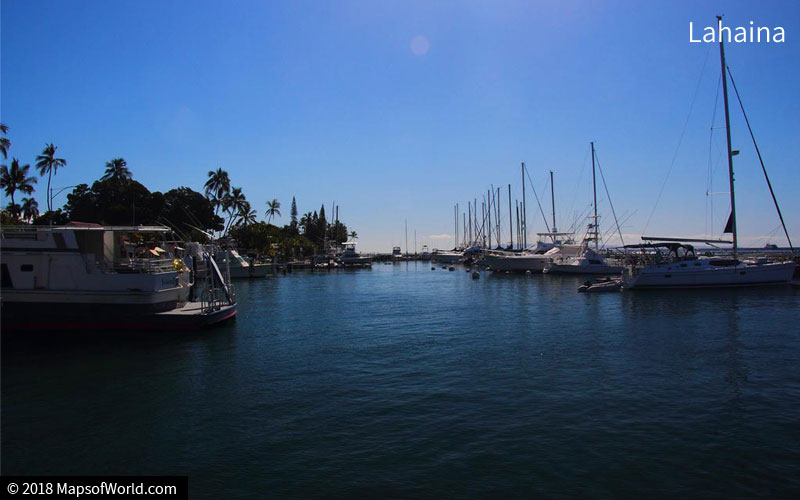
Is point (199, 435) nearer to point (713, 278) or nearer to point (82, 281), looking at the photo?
point (82, 281)

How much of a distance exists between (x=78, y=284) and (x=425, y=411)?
69.5ft

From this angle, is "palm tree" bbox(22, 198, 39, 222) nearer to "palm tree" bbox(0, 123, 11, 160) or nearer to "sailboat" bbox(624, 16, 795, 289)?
"palm tree" bbox(0, 123, 11, 160)

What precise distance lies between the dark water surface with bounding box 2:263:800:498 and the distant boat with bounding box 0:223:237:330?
1216 mm

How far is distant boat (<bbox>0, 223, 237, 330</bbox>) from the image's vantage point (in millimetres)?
24734

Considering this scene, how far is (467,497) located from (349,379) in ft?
30.8

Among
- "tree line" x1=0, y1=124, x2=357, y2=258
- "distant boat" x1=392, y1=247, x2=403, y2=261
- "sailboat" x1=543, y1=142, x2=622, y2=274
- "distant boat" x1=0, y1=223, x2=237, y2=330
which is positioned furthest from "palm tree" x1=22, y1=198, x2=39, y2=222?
"distant boat" x1=392, y1=247, x2=403, y2=261

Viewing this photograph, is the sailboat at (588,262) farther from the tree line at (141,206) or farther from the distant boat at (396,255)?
the distant boat at (396,255)

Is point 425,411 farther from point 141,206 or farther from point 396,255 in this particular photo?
point 396,255

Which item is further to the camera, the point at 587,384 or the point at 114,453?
the point at 587,384

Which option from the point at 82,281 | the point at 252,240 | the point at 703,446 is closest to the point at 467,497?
the point at 703,446

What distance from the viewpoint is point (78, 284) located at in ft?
83.4

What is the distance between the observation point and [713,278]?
47.8 meters

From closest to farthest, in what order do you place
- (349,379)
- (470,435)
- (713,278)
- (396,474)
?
(396,474), (470,435), (349,379), (713,278)

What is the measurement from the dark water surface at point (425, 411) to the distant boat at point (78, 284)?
1216 mm
